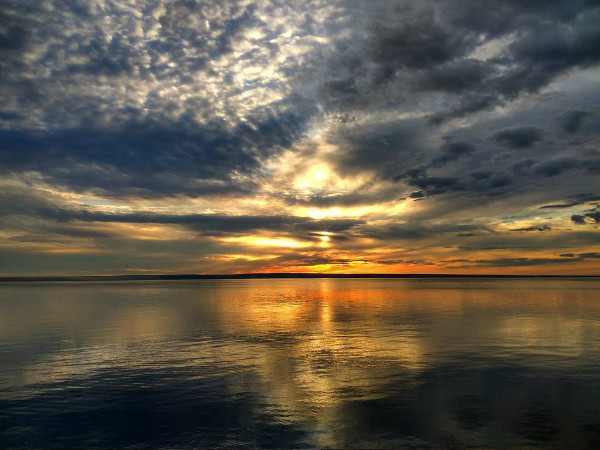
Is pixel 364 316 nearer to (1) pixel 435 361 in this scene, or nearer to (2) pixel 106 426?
(1) pixel 435 361

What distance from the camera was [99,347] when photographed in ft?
118

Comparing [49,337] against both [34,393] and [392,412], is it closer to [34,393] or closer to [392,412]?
[34,393]

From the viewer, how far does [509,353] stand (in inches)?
1321

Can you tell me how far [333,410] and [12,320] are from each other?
53224 millimetres

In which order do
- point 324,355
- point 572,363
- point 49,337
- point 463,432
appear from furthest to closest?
point 49,337 < point 324,355 < point 572,363 < point 463,432

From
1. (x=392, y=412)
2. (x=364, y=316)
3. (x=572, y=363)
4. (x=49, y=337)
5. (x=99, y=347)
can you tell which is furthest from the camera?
(x=364, y=316)

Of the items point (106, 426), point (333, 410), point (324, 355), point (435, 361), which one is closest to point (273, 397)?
point (333, 410)

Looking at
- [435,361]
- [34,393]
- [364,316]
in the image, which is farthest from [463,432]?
[364,316]

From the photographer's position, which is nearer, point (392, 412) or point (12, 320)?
point (392, 412)

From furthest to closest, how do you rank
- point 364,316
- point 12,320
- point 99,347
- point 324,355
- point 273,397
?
1. point 364,316
2. point 12,320
3. point 99,347
4. point 324,355
5. point 273,397

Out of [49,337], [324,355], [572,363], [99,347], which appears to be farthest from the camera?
[49,337]

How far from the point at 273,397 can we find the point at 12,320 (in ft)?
163

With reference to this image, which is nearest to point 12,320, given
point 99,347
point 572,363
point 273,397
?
point 99,347

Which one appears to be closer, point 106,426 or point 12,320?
point 106,426
